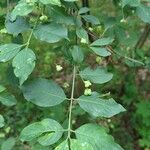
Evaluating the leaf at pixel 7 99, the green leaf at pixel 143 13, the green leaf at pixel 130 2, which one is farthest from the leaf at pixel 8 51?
the green leaf at pixel 143 13

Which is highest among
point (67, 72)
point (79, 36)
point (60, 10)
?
point (60, 10)

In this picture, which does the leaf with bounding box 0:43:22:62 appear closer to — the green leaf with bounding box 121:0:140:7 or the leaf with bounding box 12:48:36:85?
the leaf with bounding box 12:48:36:85

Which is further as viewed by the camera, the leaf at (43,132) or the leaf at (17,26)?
the leaf at (17,26)

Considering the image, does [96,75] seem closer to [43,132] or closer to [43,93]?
[43,93]

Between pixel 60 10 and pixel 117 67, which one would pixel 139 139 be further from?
pixel 60 10

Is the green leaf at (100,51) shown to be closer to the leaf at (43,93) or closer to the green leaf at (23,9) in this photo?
the leaf at (43,93)

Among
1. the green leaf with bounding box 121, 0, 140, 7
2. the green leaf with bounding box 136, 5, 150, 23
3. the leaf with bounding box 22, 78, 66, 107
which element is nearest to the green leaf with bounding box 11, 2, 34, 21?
the leaf with bounding box 22, 78, 66, 107

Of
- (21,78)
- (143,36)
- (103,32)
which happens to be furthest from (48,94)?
(143,36)
